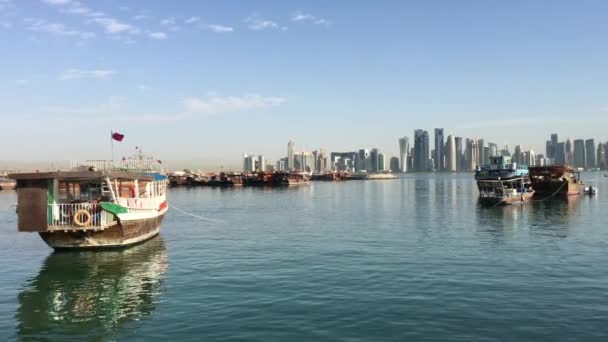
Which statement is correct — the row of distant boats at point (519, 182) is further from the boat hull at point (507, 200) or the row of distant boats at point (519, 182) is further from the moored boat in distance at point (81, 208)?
the moored boat in distance at point (81, 208)

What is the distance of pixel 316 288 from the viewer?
69.6ft

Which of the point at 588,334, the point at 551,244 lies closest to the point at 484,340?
the point at 588,334

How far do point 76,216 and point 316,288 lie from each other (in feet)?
53.5

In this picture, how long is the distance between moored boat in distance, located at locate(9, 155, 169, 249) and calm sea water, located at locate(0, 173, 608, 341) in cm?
121

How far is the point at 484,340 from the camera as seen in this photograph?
47.8 feet

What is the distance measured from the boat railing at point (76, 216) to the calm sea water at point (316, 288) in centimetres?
205

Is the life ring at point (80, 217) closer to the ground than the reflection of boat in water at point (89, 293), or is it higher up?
higher up

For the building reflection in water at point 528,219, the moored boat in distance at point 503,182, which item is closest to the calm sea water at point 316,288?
the building reflection in water at point 528,219

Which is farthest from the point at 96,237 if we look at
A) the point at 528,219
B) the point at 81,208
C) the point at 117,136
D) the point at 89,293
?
the point at 528,219

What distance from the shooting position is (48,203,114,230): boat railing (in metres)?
28.3

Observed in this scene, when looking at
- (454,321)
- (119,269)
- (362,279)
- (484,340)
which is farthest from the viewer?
(119,269)

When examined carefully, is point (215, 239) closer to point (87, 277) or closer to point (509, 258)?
point (87, 277)

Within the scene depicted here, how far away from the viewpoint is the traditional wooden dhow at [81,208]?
2786cm

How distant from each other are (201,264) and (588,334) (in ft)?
63.9
